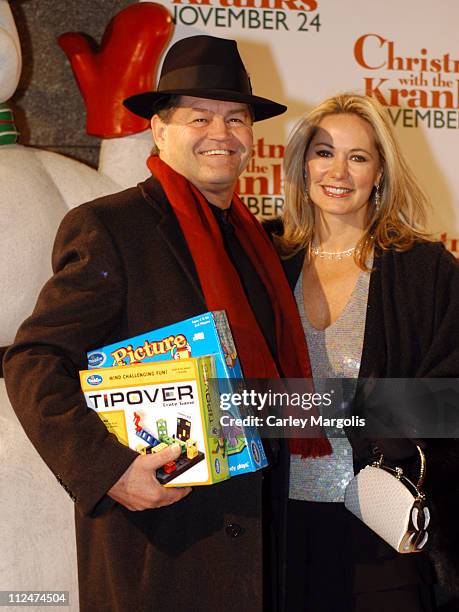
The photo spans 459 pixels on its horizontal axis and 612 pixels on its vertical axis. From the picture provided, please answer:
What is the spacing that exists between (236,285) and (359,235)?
455 mm

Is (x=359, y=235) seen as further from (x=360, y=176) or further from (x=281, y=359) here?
(x=281, y=359)

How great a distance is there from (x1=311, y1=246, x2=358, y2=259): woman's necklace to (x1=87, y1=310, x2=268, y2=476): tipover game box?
54 centimetres

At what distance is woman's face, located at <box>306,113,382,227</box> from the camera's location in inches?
65.5

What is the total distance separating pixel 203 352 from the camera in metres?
1.17

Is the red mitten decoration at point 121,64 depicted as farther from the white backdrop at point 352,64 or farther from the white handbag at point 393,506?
the white handbag at point 393,506

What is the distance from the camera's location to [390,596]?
4.82ft

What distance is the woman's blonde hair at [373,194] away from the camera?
5.46ft

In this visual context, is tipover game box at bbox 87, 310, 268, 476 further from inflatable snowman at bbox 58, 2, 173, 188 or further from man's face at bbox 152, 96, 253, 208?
inflatable snowman at bbox 58, 2, 173, 188

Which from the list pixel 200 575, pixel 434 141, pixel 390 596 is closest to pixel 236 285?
pixel 200 575

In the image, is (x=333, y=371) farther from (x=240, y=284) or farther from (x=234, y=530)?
(x=234, y=530)

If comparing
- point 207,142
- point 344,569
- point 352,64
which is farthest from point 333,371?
point 352,64

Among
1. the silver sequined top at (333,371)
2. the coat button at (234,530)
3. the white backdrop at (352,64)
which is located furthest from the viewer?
the white backdrop at (352,64)

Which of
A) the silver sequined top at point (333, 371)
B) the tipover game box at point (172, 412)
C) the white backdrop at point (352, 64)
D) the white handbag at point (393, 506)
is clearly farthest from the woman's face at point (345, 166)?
the tipover game box at point (172, 412)

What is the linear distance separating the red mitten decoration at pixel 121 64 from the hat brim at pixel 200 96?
0.36 metres
